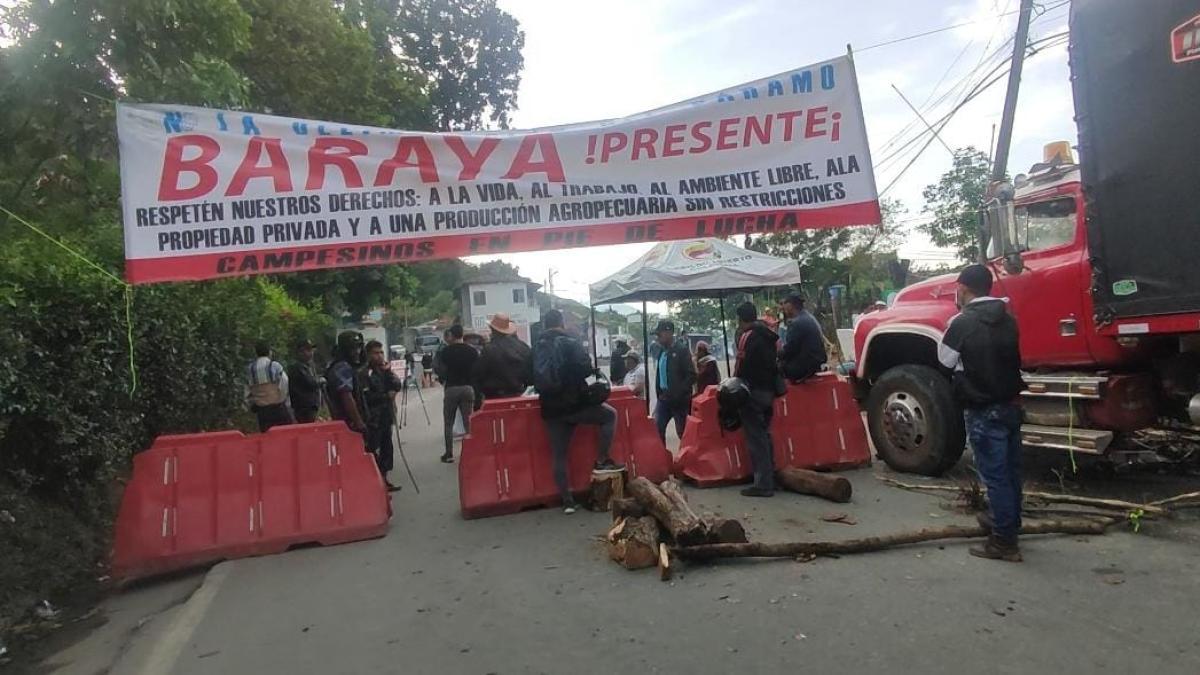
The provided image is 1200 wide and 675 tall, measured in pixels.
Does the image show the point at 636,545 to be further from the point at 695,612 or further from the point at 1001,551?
the point at 1001,551

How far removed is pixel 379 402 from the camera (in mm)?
8609

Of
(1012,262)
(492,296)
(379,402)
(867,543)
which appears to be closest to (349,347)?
(379,402)

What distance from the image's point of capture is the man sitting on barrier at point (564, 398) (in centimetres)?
650

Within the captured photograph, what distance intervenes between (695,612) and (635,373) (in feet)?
24.7

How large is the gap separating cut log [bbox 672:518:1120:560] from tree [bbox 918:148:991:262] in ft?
66.5

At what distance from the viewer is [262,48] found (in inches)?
441

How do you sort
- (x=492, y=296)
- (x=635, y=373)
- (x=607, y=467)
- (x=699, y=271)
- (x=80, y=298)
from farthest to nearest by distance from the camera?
(x=492, y=296) < (x=635, y=373) < (x=699, y=271) < (x=607, y=467) < (x=80, y=298)

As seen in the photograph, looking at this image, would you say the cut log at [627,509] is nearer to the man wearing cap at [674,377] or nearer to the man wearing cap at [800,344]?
the man wearing cap at [800,344]

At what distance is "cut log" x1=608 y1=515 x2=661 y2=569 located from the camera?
4.89 m

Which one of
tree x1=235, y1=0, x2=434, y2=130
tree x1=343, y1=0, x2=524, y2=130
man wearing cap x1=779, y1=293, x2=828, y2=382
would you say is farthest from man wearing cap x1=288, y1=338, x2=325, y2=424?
tree x1=343, y1=0, x2=524, y2=130

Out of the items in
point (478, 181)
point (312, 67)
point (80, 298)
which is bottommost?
point (80, 298)

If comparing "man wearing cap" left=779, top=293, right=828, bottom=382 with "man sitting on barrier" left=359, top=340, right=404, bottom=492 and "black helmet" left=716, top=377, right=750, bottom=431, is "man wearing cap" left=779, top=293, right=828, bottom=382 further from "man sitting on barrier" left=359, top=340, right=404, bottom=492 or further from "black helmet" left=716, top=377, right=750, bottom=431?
"man sitting on barrier" left=359, top=340, right=404, bottom=492

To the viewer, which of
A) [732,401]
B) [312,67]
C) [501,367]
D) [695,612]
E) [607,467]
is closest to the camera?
[695,612]

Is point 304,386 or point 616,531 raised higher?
point 304,386
